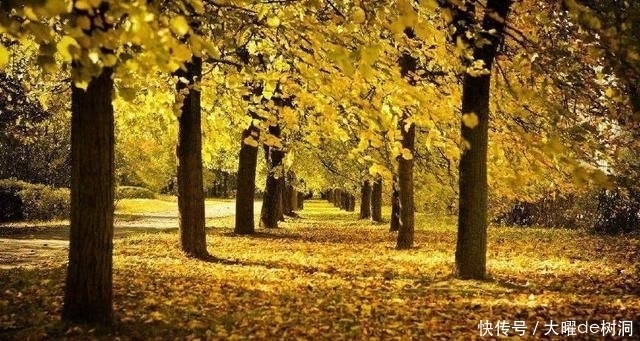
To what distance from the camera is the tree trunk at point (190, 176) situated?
12156 millimetres

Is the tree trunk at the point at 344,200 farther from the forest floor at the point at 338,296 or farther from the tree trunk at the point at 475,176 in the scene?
the tree trunk at the point at 475,176

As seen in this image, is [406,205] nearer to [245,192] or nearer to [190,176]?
[190,176]

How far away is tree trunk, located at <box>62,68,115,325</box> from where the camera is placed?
6.22m

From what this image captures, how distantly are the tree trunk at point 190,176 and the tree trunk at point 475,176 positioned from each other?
5.62 metres

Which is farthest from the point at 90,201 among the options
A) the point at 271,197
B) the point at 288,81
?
the point at 271,197

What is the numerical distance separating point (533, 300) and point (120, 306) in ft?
18.0

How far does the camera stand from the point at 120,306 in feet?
24.2

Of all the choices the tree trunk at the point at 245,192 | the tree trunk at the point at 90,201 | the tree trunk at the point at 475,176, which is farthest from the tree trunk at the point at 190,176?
the tree trunk at the point at 245,192

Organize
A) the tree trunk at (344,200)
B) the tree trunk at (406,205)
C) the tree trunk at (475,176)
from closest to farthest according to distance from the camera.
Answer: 1. the tree trunk at (475,176)
2. the tree trunk at (406,205)
3. the tree trunk at (344,200)

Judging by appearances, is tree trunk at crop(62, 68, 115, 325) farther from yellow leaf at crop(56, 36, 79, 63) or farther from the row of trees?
yellow leaf at crop(56, 36, 79, 63)

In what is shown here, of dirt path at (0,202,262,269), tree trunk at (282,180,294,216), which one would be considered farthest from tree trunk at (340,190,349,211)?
dirt path at (0,202,262,269)

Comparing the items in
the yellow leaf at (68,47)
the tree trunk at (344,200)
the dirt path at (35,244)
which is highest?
the yellow leaf at (68,47)

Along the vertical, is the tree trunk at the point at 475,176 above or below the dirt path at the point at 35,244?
above

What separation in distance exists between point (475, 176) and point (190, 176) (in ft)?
19.7
